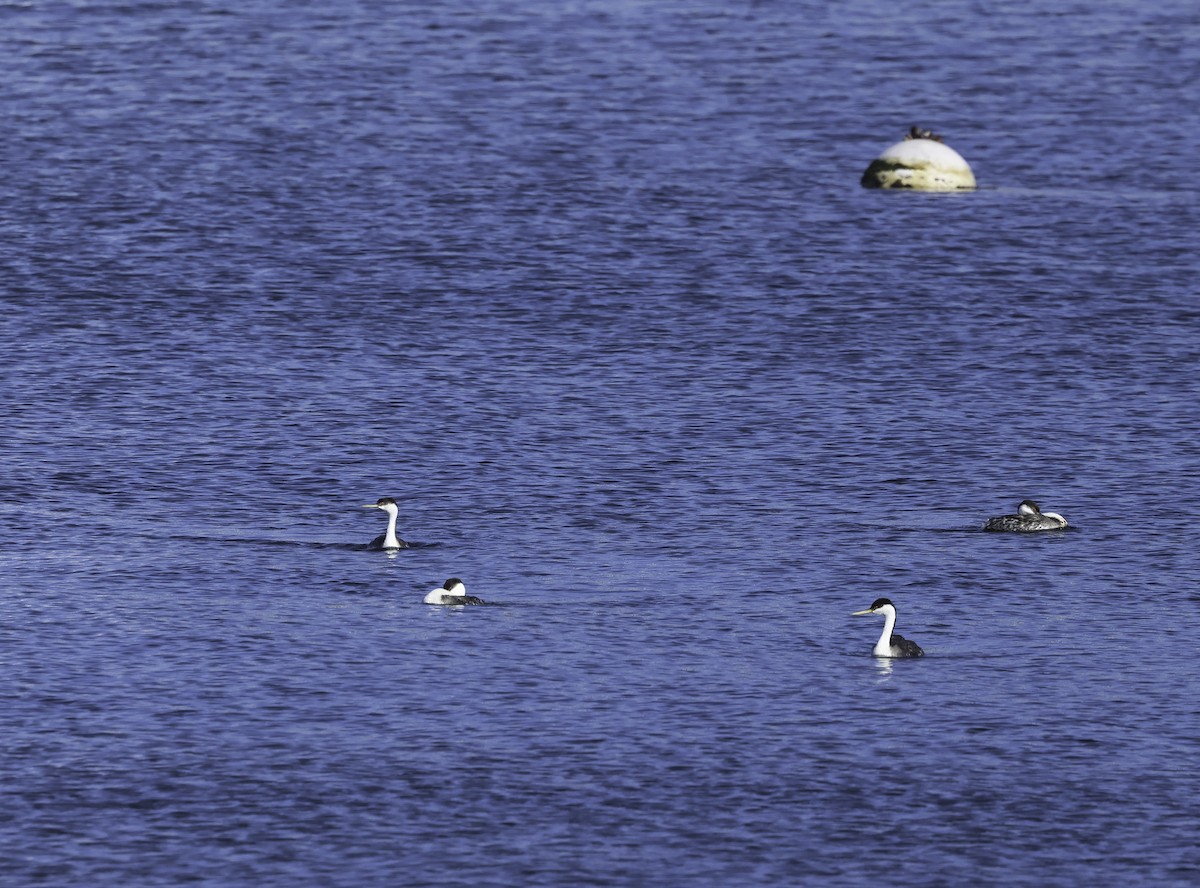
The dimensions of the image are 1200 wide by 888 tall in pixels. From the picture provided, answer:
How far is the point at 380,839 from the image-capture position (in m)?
31.4

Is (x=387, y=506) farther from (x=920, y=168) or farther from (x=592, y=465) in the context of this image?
(x=920, y=168)

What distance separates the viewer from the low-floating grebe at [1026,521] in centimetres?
4625

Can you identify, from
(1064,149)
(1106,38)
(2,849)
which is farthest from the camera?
(1106,38)

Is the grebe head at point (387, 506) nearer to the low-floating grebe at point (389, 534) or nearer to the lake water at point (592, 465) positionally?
the low-floating grebe at point (389, 534)

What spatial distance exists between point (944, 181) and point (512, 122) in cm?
1732

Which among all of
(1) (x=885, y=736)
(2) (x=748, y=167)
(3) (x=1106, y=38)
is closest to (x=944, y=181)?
(2) (x=748, y=167)

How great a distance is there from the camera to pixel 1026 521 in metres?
46.3

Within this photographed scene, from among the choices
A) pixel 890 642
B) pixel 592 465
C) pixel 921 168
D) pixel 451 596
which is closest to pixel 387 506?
pixel 451 596

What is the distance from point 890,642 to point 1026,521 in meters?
8.40

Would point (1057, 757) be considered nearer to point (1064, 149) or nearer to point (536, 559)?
point (536, 559)

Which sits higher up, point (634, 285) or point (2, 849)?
point (2, 849)

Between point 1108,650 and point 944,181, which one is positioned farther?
point 944,181

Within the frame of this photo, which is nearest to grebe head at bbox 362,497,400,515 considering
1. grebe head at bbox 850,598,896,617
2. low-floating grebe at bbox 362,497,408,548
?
low-floating grebe at bbox 362,497,408,548

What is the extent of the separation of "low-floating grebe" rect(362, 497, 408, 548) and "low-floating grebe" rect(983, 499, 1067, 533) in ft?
36.3
